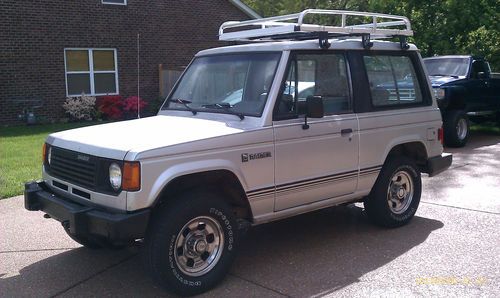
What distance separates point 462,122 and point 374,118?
7.38 meters

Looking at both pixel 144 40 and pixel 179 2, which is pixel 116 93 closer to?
pixel 144 40

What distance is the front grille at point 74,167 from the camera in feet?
13.5

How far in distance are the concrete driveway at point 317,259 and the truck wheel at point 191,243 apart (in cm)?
19

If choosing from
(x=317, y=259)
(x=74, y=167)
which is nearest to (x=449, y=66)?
(x=317, y=259)

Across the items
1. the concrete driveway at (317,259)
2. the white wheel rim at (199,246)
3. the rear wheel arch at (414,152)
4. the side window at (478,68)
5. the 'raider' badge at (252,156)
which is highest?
the side window at (478,68)

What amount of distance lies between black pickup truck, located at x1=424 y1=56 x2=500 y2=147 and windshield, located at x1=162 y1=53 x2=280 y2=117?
25.0 ft

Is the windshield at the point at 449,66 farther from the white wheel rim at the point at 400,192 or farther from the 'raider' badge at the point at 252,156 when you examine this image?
the 'raider' badge at the point at 252,156

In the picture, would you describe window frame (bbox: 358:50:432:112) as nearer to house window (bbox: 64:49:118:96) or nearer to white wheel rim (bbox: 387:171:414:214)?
white wheel rim (bbox: 387:171:414:214)

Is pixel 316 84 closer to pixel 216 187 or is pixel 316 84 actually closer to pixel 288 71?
pixel 288 71

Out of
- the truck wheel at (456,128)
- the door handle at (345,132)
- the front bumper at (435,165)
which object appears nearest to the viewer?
the door handle at (345,132)

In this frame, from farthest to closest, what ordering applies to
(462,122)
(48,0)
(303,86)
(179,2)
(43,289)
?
1. (179,2)
2. (48,0)
3. (462,122)
4. (303,86)
5. (43,289)

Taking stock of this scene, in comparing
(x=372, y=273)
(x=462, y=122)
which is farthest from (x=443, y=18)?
(x=372, y=273)

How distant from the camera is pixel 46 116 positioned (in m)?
15.3

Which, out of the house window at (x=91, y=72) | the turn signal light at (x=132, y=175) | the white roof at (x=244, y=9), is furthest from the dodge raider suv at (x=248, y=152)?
the white roof at (x=244, y=9)
